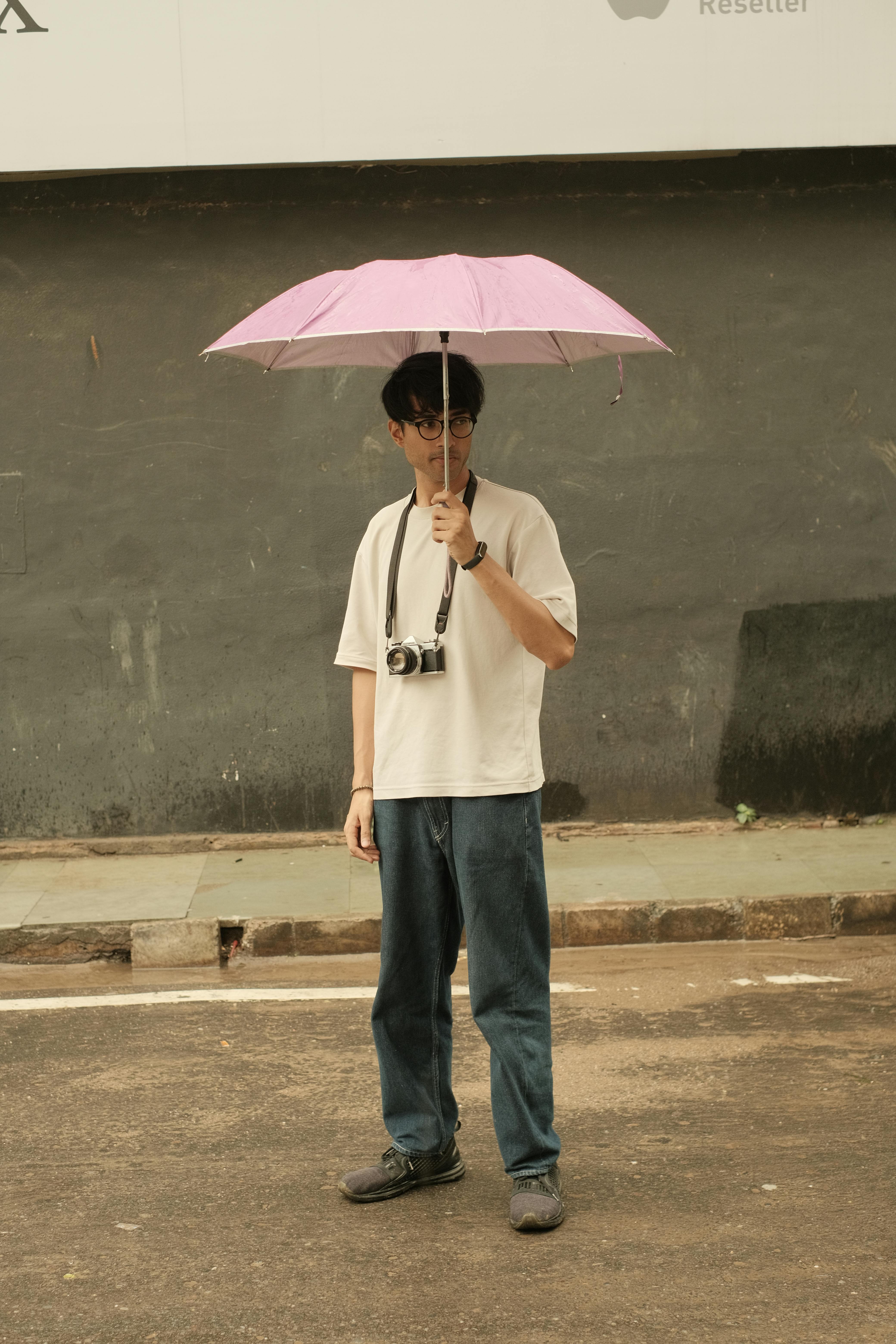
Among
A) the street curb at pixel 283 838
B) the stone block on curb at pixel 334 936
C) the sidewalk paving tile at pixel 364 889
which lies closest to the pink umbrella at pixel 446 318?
the sidewalk paving tile at pixel 364 889

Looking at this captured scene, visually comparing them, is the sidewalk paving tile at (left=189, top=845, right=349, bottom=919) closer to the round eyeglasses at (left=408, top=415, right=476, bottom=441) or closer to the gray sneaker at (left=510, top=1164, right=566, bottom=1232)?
the gray sneaker at (left=510, top=1164, right=566, bottom=1232)

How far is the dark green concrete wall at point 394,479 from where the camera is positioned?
314 inches

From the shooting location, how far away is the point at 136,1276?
3.47 meters

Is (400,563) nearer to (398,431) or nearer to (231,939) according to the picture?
(398,431)

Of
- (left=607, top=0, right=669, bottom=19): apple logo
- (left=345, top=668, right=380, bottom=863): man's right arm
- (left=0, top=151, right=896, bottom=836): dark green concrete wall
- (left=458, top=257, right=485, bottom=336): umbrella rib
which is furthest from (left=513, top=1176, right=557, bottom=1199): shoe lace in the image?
(left=607, top=0, right=669, bottom=19): apple logo

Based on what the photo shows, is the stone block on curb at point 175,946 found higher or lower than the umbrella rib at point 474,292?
lower

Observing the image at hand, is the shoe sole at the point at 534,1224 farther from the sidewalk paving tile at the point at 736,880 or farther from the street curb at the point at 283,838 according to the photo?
the street curb at the point at 283,838

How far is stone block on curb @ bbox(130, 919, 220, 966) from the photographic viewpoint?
6.55 metres

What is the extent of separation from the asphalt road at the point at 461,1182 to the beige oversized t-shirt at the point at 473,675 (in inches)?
46.5

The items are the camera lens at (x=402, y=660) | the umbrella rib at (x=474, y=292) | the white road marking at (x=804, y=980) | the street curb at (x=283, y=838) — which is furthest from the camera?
the street curb at (x=283, y=838)

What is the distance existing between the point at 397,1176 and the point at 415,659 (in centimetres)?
145

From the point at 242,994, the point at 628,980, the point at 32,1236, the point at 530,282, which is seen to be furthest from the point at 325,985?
the point at 530,282

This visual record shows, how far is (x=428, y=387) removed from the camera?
3551 mm

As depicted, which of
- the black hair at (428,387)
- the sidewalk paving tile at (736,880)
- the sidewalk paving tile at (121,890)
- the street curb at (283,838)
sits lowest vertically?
the sidewalk paving tile at (736,880)
